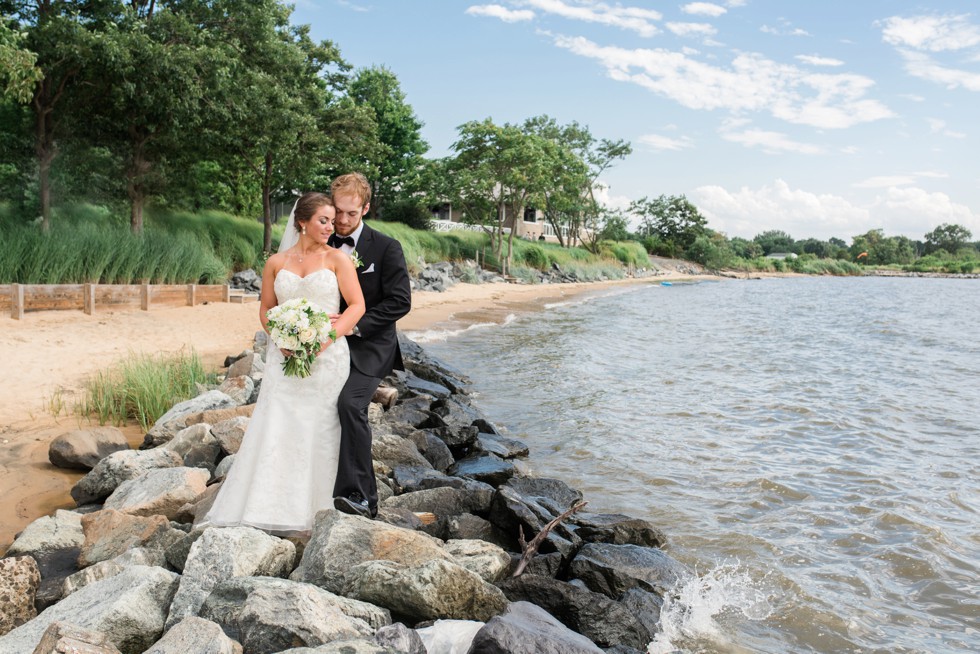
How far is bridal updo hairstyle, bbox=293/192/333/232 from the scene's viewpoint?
4602 mm

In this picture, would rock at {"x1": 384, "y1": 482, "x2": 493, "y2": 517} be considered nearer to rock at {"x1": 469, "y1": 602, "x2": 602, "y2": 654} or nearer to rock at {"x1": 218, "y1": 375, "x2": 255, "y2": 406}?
rock at {"x1": 469, "y1": 602, "x2": 602, "y2": 654}

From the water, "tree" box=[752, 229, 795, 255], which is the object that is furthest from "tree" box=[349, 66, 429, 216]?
"tree" box=[752, 229, 795, 255]

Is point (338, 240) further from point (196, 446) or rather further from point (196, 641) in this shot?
point (196, 446)

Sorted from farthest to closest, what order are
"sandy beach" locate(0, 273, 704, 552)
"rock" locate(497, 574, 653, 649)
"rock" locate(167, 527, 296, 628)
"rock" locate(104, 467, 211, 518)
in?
"sandy beach" locate(0, 273, 704, 552)
"rock" locate(104, 467, 211, 518)
"rock" locate(497, 574, 653, 649)
"rock" locate(167, 527, 296, 628)

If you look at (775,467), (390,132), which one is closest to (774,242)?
(390,132)

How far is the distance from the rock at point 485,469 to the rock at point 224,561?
3123 millimetres

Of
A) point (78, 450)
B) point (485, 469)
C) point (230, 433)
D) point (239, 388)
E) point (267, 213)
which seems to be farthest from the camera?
point (267, 213)

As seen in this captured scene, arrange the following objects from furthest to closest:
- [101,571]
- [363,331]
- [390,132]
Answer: [390,132], [363,331], [101,571]

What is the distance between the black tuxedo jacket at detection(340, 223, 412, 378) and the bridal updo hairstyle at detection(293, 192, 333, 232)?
0.41 m

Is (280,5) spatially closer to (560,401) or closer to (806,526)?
(560,401)

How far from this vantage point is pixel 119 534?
5.01 m

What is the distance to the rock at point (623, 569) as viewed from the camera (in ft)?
17.2

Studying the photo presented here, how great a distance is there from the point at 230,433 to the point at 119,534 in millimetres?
1690

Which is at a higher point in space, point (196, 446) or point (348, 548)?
point (348, 548)
